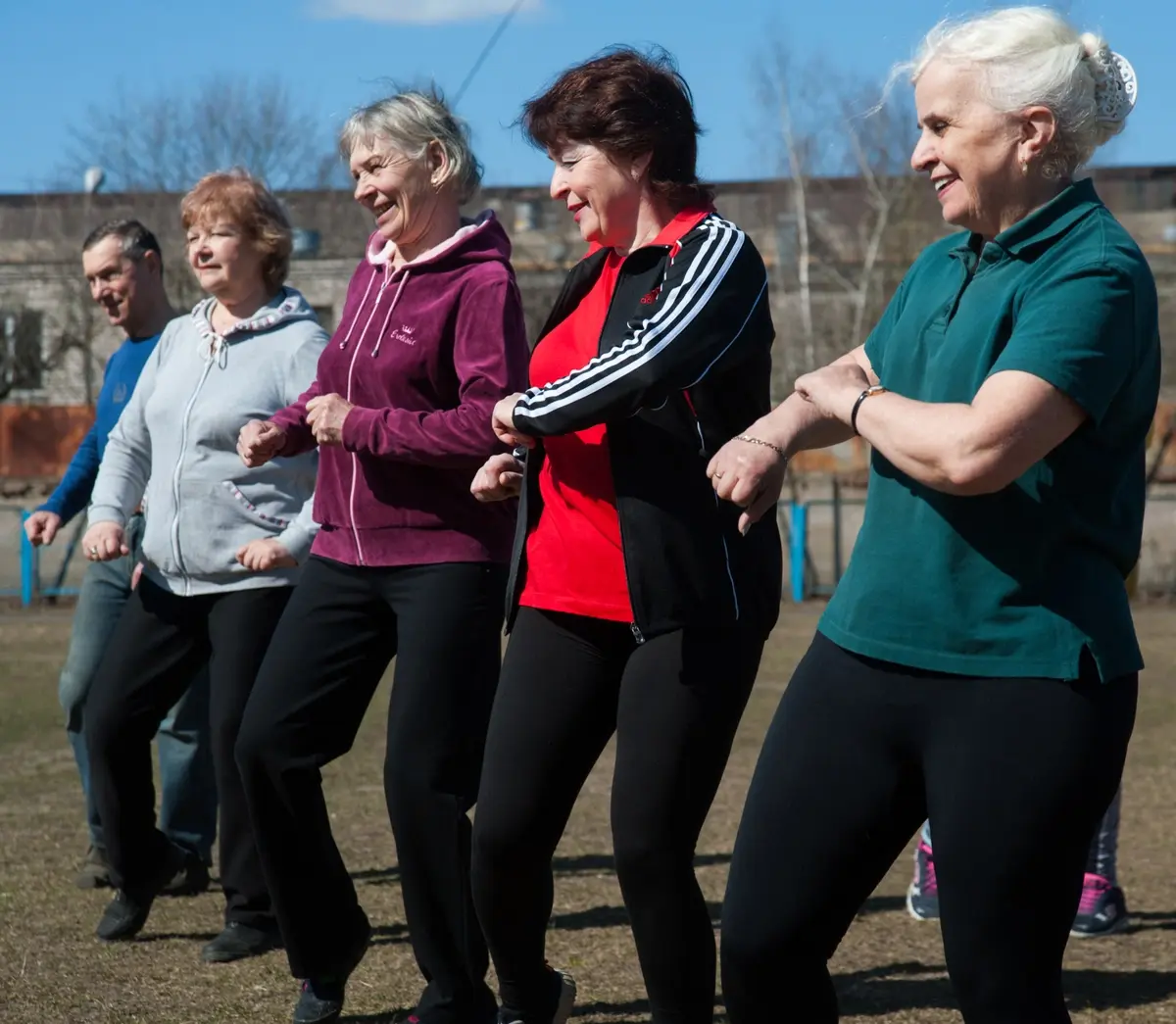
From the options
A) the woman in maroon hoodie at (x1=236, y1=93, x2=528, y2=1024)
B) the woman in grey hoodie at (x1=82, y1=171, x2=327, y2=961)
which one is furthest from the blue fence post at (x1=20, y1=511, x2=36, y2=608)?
the woman in maroon hoodie at (x1=236, y1=93, x2=528, y2=1024)

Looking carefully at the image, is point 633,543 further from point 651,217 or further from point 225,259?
point 225,259

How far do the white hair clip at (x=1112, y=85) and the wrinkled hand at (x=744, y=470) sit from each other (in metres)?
0.72

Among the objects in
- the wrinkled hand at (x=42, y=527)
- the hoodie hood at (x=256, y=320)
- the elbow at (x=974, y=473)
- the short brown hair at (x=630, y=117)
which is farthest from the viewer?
the wrinkled hand at (x=42, y=527)

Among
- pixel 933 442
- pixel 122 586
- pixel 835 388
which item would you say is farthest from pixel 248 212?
pixel 933 442

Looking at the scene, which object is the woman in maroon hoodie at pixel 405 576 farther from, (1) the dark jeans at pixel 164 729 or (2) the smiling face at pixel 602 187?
(1) the dark jeans at pixel 164 729

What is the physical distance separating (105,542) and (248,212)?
979 mm

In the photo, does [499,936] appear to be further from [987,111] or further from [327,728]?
[987,111]

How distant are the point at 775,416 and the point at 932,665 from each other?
0.50 meters

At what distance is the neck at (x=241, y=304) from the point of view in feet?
15.4

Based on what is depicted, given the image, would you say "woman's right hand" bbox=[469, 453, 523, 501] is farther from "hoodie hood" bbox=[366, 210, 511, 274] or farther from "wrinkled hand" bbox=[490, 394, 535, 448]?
"hoodie hood" bbox=[366, 210, 511, 274]

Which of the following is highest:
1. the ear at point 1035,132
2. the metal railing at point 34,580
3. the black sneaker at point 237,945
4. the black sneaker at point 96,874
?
the ear at point 1035,132

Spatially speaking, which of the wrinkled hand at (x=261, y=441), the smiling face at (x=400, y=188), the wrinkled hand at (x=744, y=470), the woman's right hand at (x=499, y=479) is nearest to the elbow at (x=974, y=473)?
the wrinkled hand at (x=744, y=470)

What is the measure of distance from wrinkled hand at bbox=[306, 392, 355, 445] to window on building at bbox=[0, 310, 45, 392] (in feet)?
89.4

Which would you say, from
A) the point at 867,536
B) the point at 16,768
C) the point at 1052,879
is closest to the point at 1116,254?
the point at 867,536
